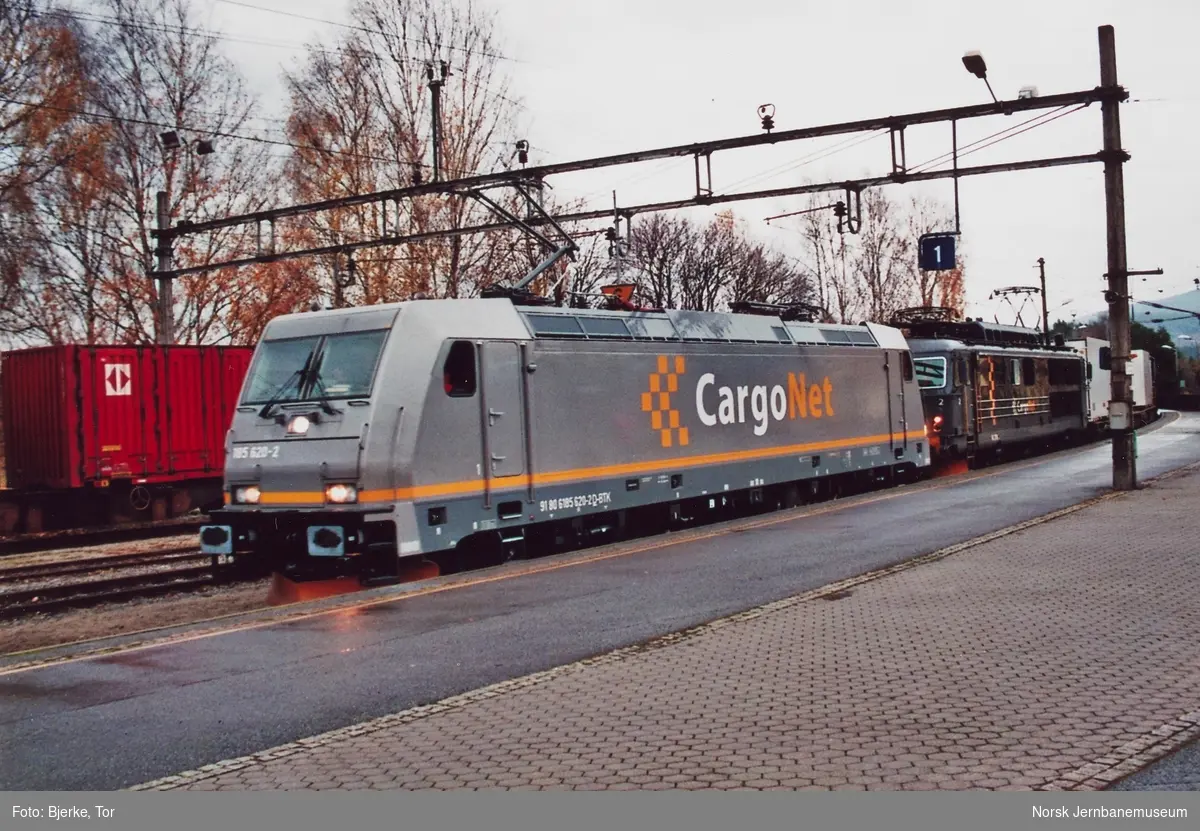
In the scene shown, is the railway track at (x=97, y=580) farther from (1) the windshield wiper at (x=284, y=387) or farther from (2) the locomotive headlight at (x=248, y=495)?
(1) the windshield wiper at (x=284, y=387)

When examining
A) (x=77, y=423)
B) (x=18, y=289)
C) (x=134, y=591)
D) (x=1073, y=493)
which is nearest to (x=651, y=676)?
(x=134, y=591)

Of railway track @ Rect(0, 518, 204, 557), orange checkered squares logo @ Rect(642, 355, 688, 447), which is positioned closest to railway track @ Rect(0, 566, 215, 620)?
railway track @ Rect(0, 518, 204, 557)

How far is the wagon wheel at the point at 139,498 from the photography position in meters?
22.0

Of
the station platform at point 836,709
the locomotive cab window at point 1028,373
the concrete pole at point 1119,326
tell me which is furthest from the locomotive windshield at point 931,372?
the station platform at point 836,709

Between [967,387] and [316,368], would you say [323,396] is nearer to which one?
[316,368]

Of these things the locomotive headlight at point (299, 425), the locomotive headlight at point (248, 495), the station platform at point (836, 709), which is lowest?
the station platform at point (836, 709)

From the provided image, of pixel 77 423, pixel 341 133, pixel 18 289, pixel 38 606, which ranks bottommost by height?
pixel 38 606

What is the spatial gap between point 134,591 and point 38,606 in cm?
112

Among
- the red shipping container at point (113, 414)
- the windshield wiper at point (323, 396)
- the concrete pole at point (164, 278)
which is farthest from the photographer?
the concrete pole at point (164, 278)

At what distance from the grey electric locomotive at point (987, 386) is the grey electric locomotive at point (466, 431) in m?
10.9

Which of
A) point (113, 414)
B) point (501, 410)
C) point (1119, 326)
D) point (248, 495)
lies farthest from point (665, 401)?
point (113, 414)

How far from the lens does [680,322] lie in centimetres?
1662

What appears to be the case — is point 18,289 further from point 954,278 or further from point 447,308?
point 954,278

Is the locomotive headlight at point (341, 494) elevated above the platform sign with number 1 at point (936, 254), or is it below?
below
